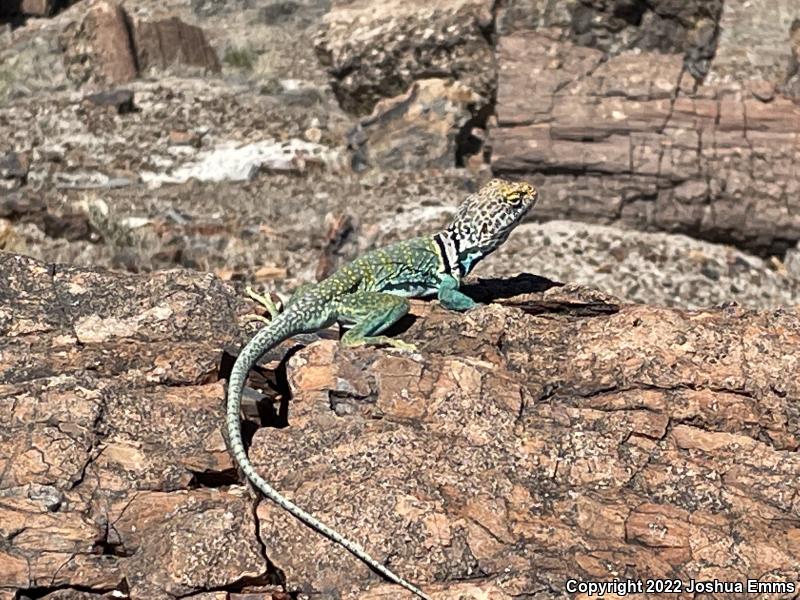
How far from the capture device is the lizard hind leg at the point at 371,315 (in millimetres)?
5812

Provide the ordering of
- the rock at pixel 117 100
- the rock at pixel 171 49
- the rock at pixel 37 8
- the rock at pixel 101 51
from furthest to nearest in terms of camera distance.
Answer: the rock at pixel 37 8, the rock at pixel 171 49, the rock at pixel 101 51, the rock at pixel 117 100

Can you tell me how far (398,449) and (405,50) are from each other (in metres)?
10.1

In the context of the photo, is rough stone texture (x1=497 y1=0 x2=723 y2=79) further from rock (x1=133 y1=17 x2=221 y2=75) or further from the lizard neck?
the lizard neck

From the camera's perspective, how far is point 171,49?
664 inches

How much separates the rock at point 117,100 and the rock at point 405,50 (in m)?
2.73

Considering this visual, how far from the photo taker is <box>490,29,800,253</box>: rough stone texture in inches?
451

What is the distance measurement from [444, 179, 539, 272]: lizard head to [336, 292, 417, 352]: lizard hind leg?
77 centimetres

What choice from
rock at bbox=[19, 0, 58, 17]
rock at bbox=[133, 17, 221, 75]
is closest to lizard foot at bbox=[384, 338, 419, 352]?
rock at bbox=[133, 17, 221, 75]

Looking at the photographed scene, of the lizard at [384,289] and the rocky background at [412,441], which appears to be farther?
the lizard at [384,289]

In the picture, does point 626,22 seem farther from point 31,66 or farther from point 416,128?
point 31,66

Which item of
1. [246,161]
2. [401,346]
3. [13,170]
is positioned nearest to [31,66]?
[13,170]

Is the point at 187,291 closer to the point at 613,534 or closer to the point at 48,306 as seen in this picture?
the point at 48,306

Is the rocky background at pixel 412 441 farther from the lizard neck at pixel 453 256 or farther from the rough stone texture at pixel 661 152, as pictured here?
the rough stone texture at pixel 661 152

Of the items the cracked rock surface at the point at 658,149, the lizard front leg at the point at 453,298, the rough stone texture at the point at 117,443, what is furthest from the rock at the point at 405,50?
the rough stone texture at the point at 117,443
